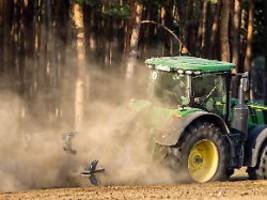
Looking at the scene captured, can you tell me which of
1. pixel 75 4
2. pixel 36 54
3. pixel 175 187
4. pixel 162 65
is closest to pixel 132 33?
pixel 75 4

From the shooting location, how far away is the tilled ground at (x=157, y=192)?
10734mm

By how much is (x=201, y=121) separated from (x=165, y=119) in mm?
653

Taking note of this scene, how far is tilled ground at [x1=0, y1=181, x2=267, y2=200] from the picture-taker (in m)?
10.7

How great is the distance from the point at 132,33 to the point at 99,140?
9.20 m

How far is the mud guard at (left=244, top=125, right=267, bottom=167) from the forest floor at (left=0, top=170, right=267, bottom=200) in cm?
87

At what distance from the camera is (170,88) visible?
1311 cm

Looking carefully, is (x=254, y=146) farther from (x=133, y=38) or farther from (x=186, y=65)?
(x=133, y=38)

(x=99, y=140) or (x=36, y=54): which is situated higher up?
(x=36, y=54)

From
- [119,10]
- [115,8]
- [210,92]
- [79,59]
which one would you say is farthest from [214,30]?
[210,92]

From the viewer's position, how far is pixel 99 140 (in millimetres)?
12609

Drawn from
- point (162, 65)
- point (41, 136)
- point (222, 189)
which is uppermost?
point (162, 65)

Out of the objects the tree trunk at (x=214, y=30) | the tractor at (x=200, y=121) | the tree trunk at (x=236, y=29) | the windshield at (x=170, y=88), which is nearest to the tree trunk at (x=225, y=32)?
the tree trunk at (x=236, y=29)

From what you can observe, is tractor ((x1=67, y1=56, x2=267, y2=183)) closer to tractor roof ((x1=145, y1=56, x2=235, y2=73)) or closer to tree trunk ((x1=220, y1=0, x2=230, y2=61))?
tractor roof ((x1=145, y1=56, x2=235, y2=73))

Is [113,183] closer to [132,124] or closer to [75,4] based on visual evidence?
[132,124]
